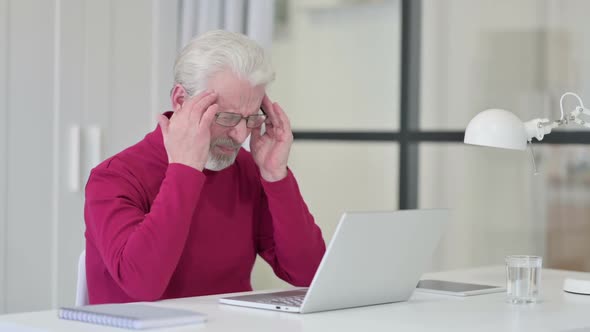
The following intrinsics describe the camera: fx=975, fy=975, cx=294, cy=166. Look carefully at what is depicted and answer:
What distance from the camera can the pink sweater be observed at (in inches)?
75.8

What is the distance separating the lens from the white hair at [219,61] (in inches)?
84.7

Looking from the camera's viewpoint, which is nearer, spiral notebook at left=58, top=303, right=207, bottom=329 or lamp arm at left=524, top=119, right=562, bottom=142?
spiral notebook at left=58, top=303, right=207, bottom=329

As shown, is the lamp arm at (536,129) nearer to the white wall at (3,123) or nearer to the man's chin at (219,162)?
the man's chin at (219,162)

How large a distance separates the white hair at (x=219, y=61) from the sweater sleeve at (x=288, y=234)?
26cm

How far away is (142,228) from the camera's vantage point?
1.92 m

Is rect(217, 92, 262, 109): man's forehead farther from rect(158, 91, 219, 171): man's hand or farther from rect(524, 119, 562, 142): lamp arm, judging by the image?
rect(524, 119, 562, 142): lamp arm

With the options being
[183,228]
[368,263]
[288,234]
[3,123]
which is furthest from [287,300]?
[3,123]

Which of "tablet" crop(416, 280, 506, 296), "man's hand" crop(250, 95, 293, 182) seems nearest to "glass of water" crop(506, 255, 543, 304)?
"tablet" crop(416, 280, 506, 296)

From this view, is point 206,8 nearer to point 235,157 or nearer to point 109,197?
point 235,157

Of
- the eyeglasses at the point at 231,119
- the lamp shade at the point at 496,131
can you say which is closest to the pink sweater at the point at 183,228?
the eyeglasses at the point at 231,119

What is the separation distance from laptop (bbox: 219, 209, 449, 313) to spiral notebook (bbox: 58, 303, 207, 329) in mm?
214

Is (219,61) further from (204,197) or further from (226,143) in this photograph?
(204,197)

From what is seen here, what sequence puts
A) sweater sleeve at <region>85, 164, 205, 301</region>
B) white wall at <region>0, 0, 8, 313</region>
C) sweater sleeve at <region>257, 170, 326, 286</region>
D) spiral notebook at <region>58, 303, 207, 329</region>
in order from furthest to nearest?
white wall at <region>0, 0, 8, 313</region> → sweater sleeve at <region>257, 170, 326, 286</region> → sweater sleeve at <region>85, 164, 205, 301</region> → spiral notebook at <region>58, 303, 207, 329</region>

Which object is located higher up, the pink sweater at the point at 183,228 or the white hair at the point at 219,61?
the white hair at the point at 219,61
